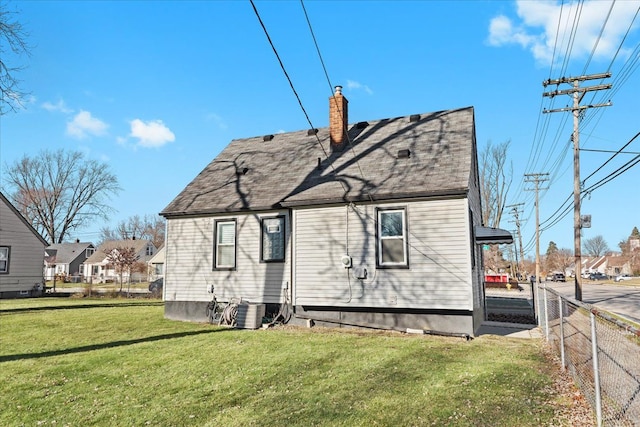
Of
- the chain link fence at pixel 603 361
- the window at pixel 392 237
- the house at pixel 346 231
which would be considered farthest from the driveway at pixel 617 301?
the window at pixel 392 237

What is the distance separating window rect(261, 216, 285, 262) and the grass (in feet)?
9.12

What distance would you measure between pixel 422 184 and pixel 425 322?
363 centimetres

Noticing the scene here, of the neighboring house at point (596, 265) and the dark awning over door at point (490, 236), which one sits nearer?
the dark awning over door at point (490, 236)

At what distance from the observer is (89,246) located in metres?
73.1

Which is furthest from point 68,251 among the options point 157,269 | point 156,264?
point 156,264

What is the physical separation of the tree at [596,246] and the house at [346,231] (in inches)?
5972

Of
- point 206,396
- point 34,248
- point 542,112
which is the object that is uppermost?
point 542,112

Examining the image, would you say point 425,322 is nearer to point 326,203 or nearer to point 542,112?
point 326,203

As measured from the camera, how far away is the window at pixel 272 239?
12.9m

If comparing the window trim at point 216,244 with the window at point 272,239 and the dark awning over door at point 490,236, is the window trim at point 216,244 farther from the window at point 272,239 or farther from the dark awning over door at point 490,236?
the dark awning over door at point 490,236

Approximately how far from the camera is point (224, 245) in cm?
1365

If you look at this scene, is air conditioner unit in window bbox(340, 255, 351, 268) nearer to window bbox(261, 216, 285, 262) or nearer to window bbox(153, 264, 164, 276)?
window bbox(261, 216, 285, 262)

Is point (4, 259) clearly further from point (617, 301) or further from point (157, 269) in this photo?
point (617, 301)

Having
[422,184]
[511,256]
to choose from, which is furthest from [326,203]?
[511,256]
